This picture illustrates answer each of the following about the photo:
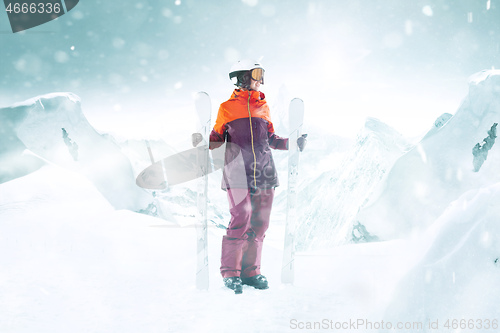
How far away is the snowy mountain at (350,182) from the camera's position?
361 ft

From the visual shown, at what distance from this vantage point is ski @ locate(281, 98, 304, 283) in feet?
11.6

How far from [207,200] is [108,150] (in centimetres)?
3138

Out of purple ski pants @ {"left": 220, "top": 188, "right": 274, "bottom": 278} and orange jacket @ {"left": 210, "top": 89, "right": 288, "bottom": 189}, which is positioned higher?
orange jacket @ {"left": 210, "top": 89, "right": 288, "bottom": 189}

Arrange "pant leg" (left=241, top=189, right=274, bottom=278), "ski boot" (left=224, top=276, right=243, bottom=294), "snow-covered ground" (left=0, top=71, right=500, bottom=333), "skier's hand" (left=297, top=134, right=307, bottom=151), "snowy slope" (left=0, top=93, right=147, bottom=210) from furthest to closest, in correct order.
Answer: "snowy slope" (left=0, top=93, right=147, bottom=210), "skier's hand" (left=297, top=134, right=307, bottom=151), "pant leg" (left=241, top=189, right=274, bottom=278), "ski boot" (left=224, top=276, right=243, bottom=294), "snow-covered ground" (left=0, top=71, right=500, bottom=333)

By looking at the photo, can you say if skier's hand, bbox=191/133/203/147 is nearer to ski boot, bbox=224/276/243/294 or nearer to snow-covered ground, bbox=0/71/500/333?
snow-covered ground, bbox=0/71/500/333

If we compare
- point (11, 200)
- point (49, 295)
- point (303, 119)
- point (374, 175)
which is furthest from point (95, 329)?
point (374, 175)

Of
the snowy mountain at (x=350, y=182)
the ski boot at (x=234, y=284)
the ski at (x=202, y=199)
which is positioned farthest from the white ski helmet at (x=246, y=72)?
the snowy mountain at (x=350, y=182)

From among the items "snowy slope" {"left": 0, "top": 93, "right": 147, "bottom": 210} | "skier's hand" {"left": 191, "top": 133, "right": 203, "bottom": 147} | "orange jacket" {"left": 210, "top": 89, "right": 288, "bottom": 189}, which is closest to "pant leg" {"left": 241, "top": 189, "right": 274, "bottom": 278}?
"orange jacket" {"left": 210, "top": 89, "right": 288, "bottom": 189}

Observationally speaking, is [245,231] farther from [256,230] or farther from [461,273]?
[461,273]

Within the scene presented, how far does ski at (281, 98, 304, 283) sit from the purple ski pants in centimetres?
29

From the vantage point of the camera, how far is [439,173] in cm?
3038

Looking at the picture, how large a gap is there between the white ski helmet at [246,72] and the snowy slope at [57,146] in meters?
18.0

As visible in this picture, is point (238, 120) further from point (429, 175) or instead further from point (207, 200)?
point (429, 175)

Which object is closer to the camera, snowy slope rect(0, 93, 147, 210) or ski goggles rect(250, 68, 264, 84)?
ski goggles rect(250, 68, 264, 84)
